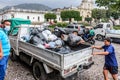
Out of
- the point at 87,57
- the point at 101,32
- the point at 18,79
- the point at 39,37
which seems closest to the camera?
the point at 87,57

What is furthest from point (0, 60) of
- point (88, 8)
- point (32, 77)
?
point (88, 8)

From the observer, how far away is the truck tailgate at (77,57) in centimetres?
415

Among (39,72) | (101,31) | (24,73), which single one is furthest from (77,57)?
(101,31)

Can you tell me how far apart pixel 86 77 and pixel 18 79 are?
7.38 ft

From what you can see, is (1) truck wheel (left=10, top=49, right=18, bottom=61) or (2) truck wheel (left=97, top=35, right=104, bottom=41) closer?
(1) truck wheel (left=10, top=49, right=18, bottom=61)

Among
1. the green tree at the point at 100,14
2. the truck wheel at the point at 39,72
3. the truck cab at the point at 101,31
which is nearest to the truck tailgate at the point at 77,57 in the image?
the truck wheel at the point at 39,72

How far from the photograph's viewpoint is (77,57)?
457 centimetres

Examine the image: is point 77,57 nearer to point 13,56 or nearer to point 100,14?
point 13,56

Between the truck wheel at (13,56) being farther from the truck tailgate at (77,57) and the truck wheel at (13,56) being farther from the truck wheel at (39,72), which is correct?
the truck tailgate at (77,57)

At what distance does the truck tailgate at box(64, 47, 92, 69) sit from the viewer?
4148mm

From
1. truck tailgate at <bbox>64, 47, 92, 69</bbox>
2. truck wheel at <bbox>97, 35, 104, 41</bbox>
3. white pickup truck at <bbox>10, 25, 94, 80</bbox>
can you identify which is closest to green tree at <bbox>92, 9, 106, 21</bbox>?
truck wheel at <bbox>97, 35, 104, 41</bbox>

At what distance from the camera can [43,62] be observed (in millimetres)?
4664

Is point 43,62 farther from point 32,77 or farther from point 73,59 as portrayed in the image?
point 32,77

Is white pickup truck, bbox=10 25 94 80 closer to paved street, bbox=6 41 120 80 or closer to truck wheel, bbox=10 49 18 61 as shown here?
paved street, bbox=6 41 120 80
